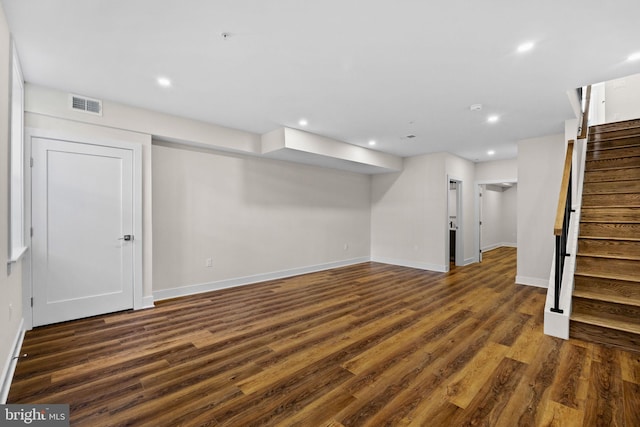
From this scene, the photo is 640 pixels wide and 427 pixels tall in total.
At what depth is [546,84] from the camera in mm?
2979

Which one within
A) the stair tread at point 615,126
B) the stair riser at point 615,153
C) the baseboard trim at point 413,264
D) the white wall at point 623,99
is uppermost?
the white wall at point 623,99

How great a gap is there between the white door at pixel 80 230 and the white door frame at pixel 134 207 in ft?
0.13

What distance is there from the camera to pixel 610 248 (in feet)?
10.7

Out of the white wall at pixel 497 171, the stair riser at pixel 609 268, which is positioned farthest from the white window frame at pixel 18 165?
the white wall at pixel 497 171

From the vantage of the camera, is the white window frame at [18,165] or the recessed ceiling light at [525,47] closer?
the recessed ceiling light at [525,47]

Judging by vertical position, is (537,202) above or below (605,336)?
above

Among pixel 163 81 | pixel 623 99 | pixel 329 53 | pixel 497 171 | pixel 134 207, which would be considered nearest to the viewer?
pixel 329 53

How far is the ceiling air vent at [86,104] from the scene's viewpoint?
3.25 metres

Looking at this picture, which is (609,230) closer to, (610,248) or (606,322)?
(610,248)

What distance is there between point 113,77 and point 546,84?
4.51m

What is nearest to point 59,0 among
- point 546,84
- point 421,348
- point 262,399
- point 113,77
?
point 113,77

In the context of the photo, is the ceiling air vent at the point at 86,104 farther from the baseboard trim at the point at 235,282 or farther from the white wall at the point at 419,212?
the white wall at the point at 419,212

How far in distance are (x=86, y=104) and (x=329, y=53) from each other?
2.97 meters

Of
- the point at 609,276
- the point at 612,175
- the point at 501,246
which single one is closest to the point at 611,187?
the point at 612,175
